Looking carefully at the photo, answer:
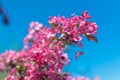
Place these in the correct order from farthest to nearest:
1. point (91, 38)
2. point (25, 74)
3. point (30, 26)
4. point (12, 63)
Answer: point (12, 63), point (30, 26), point (25, 74), point (91, 38)

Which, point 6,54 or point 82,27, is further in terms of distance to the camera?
point 6,54

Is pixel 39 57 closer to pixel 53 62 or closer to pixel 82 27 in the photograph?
pixel 53 62

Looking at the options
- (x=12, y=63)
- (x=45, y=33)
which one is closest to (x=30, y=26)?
(x=12, y=63)

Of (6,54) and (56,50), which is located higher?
(6,54)

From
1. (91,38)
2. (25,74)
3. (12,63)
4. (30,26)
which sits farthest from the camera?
(12,63)

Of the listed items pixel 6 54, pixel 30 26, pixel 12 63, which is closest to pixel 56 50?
pixel 30 26

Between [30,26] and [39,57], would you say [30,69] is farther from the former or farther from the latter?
[30,26]

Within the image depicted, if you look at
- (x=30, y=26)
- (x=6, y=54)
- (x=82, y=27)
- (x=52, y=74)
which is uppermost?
(x=6, y=54)

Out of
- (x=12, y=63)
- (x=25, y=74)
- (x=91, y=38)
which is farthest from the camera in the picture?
(x=12, y=63)

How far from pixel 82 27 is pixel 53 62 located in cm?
69

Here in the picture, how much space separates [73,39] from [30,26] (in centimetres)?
464

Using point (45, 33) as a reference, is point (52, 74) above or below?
A: below

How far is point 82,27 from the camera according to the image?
261 inches

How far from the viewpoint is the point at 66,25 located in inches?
263
